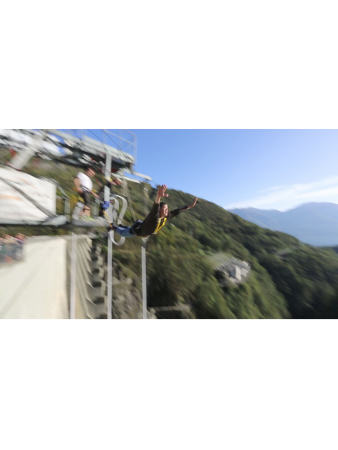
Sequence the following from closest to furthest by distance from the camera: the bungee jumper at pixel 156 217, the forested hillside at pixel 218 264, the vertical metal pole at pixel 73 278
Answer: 1. the bungee jumper at pixel 156 217
2. the vertical metal pole at pixel 73 278
3. the forested hillside at pixel 218 264

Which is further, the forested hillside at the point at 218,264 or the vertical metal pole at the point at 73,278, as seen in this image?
the forested hillside at the point at 218,264

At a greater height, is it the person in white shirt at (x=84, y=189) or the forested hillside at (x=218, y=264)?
the person in white shirt at (x=84, y=189)

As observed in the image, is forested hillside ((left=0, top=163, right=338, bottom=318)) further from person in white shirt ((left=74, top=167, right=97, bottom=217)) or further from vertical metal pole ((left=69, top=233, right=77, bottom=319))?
vertical metal pole ((left=69, top=233, right=77, bottom=319))

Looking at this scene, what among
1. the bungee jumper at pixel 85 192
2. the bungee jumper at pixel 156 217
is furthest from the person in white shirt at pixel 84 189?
the bungee jumper at pixel 156 217

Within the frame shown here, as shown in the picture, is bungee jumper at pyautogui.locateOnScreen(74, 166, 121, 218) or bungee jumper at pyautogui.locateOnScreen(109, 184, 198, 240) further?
bungee jumper at pyautogui.locateOnScreen(74, 166, 121, 218)

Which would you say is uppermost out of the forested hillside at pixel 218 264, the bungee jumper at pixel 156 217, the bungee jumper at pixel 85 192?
the bungee jumper at pixel 85 192

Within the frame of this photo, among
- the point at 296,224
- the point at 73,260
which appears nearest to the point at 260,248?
the point at 296,224

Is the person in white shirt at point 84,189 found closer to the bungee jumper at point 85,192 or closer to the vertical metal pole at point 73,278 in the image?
the bungee jumper at point 85,192

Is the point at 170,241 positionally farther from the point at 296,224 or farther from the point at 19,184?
the point at 296,224

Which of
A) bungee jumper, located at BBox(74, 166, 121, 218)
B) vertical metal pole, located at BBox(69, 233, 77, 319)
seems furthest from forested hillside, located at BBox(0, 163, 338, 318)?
vertical metal pole, located at BBox(69, 233, 77, 319)

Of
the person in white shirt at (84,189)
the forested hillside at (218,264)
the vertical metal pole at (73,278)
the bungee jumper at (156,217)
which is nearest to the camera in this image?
the bungee jumper at (156,217)

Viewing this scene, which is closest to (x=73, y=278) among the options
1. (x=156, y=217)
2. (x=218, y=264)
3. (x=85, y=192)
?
(x=85, y=192)
